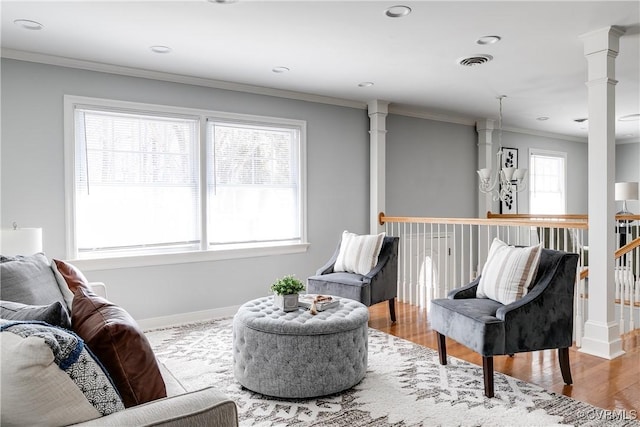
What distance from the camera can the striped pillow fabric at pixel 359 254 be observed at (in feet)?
14.0

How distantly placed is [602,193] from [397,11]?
203 centimetres

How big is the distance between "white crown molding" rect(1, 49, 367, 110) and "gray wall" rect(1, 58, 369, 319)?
0.15 ft

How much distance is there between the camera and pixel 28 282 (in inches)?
85.8

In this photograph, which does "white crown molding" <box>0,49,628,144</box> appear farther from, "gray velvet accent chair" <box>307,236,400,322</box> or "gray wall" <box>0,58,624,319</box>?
"gray velvet accent chair" <box>307,236,400,322</box>

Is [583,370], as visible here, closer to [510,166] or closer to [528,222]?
[528,222]

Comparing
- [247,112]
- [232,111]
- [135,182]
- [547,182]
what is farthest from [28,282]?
[547,182]

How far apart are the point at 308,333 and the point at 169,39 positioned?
8.06 ft

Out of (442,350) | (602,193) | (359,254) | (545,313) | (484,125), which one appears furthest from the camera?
(484,125)

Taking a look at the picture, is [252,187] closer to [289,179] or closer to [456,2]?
[289,179]

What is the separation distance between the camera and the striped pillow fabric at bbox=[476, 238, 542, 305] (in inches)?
110

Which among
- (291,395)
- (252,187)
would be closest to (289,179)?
(252,187)

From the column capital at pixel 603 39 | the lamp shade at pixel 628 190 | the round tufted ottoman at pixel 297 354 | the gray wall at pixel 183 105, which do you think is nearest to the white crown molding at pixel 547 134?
the lamp shade at pixel 628 190

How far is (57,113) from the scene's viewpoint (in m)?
3.84

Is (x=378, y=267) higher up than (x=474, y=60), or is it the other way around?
(x=474, y=60)
